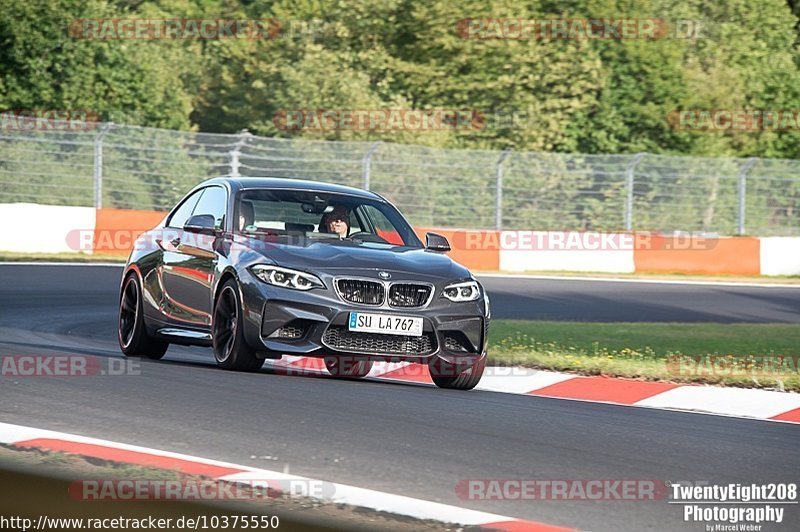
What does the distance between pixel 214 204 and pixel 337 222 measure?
3.35 feet

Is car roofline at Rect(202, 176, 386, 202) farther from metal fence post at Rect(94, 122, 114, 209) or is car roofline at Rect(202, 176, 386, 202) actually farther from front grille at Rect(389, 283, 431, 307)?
metal fence post at Rect(94, 122, 114, 209)

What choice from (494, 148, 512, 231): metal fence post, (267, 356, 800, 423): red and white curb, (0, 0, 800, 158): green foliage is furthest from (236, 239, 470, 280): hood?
(0, 0, 800, 158): green foliage

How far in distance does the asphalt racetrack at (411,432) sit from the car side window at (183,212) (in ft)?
3.61

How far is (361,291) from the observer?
1009 cm

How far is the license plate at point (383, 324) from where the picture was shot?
997 cm

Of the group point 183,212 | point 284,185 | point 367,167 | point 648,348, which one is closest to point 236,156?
point 367,167

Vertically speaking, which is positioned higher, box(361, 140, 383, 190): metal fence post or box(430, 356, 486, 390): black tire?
box(361, 140, 383, 190): metal fence post

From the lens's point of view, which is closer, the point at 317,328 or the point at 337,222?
the point at 317,328

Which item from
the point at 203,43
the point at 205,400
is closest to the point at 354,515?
the point at 205,400

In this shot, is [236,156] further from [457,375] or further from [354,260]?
[354,260]

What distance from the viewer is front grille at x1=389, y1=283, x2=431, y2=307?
10141mm

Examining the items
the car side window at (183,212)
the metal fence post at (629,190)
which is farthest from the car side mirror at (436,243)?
the metal fence post at (629,190)

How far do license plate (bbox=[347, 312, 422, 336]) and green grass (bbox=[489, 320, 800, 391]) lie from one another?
2181 millimetres

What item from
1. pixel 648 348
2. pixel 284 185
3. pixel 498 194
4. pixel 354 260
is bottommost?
pixel 648 348
